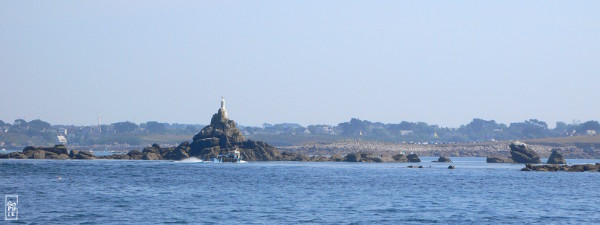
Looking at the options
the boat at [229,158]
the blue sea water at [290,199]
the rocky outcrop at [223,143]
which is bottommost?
the blue sea water at [290,199]

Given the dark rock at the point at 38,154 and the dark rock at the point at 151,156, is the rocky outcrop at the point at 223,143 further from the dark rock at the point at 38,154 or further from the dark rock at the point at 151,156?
the dark rock at the point at 38,154

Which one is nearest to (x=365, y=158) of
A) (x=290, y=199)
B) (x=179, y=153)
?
(x=179, y=153)

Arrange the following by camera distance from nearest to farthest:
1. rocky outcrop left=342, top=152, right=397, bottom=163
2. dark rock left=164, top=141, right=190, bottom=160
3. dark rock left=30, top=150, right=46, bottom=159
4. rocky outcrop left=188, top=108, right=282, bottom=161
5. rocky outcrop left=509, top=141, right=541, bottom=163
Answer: dark rock left=30, top=150, right=46, bottom=159 → rocky outcrop left=188, top=108, right=282, bottom=161 → dark rock left=164, top=141, right=190, bottom=160 → rocky outcrop left=509, top=141, right=541, bottom=163 → rocky outcrop left=342, top=152, right=397, bottom=163

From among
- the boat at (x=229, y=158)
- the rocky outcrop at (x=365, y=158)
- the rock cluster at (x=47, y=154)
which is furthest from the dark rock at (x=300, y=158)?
the rock cluster at (x=47, y=154)

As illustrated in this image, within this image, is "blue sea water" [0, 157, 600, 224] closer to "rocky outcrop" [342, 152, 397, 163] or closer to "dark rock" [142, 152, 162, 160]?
"dark rock" [142, 152, 162, 160]

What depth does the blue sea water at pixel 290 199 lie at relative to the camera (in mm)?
43031

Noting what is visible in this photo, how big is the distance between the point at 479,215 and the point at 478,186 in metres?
23.9

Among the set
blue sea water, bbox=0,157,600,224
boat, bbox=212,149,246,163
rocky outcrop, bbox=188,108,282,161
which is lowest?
blue sea water, bbox=0,157,600,224

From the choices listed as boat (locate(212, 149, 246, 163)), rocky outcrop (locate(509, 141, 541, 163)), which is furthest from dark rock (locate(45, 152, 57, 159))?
rocky outcrop (locate(509, 141, 541, 163))

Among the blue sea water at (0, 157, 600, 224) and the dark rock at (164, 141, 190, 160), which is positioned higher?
the dark rock at (164, 141, 190, 160)

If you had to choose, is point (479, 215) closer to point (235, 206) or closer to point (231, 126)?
point (235, 206)

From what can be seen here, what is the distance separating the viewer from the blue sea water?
141ft

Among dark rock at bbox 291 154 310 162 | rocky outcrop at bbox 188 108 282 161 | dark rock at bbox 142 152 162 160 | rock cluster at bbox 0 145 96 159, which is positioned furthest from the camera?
dark rock at bbox 291 154 310 162

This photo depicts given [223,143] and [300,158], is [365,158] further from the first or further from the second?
[223,143]
